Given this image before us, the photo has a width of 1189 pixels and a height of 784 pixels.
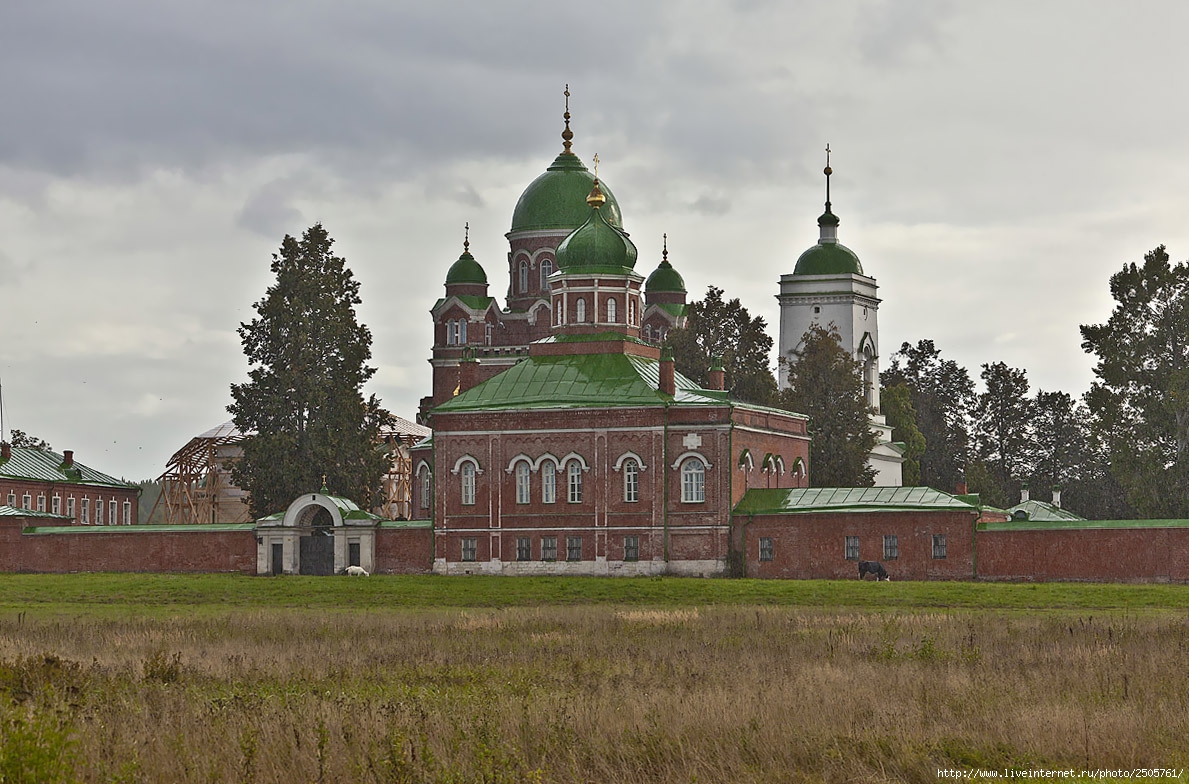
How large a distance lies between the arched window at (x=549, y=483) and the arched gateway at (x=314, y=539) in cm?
533

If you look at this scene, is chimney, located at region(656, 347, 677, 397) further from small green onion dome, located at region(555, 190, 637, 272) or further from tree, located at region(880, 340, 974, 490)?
tree, located at region(880, 340, 974, 490)

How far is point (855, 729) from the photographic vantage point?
58.4 ft

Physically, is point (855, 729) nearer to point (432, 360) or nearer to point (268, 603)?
point (268, 603)

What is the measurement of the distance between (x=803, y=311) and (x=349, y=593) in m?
45.3

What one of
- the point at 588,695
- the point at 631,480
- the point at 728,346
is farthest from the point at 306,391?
the point at 588,695

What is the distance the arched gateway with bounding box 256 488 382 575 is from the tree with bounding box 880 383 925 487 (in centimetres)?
3535

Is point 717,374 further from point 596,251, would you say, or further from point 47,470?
point 47,470

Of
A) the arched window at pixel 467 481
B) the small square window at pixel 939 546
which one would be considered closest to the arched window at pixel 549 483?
the arched window at pixel 467 481

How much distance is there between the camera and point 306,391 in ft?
201

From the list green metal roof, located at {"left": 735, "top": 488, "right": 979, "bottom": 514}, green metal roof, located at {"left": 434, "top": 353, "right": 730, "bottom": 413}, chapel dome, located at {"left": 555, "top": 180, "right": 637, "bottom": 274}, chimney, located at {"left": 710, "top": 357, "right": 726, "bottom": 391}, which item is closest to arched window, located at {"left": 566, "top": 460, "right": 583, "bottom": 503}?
green metal roof, located at {"left": 434, "top": 353, "right": 730, "bottom": 413}

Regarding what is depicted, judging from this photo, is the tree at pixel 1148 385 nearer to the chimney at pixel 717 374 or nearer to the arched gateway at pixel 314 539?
the chimney at pixel 717 374

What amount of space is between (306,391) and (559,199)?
63.9 ft

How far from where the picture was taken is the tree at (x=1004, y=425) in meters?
95.9

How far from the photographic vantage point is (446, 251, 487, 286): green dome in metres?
80.1
